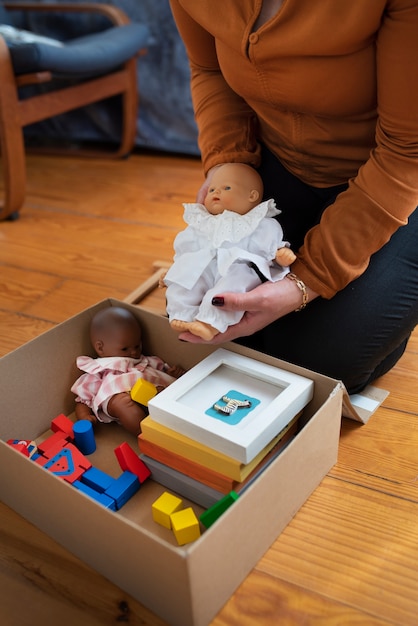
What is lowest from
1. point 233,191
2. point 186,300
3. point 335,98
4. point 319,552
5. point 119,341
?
point 319,552

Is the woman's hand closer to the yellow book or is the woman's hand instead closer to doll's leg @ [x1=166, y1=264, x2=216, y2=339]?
doll's leg @ [x1=166, y1=264, x2=216, y2=339]

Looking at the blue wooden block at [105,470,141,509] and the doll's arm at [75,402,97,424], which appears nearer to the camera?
the blue wooden block at [105,470,141,509]

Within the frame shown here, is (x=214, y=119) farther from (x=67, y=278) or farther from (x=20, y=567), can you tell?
(x=20, y=567)

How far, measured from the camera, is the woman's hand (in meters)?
0.92

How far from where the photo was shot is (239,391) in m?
0.95

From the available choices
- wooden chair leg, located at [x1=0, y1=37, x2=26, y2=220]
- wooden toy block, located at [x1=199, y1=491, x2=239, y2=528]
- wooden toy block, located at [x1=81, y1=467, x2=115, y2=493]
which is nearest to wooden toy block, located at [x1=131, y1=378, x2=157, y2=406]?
wooden toy block, located at [x1=81, y1=467, x2=115, y2=493]

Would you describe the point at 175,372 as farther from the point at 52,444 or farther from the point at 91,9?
the point at 91,9

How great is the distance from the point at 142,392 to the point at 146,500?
18 centimetres

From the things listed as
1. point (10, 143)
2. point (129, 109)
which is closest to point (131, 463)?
point (10, 143)

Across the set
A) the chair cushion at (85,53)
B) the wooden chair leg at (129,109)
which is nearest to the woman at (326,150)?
the chair cushion at (85,53)

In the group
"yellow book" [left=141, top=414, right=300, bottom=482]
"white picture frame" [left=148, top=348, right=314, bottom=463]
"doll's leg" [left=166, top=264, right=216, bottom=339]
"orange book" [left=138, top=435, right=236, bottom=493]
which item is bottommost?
"orange book" [left=138, top=435, right=236, bottom=493]

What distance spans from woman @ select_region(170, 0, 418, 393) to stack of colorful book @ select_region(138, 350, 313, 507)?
7 cm

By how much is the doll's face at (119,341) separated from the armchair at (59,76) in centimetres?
92

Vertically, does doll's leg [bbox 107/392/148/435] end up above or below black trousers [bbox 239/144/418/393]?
below
